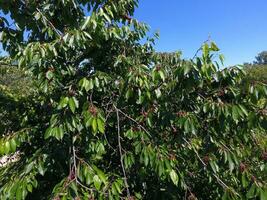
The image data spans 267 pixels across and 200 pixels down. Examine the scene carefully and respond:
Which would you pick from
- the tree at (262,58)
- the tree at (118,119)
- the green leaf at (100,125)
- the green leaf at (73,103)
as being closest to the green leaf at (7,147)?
the tree at (118,119)

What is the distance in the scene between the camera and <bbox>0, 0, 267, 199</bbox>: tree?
2809 millimetres

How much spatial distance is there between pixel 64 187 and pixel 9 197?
42 centimetres

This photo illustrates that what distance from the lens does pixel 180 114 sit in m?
2.94

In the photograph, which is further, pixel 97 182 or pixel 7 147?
pixel 7 147

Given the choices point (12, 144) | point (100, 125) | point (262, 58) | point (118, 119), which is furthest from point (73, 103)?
→ point (262, 58)

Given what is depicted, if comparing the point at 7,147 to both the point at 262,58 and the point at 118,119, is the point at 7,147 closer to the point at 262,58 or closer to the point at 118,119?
the point at 118,119

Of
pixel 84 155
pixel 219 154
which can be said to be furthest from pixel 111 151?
pixel 219 154

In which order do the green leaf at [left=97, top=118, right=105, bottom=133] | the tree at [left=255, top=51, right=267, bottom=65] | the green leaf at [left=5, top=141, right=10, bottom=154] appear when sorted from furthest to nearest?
the tree at [left=255, top=51, right=267, bottom=65]
the green leaf at [left=5, top=141, right=10, bottom=154]
the green leaf at [left=97, top=118, right=105, bottom=133]

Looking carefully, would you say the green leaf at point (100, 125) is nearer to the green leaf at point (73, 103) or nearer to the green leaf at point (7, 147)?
the green leaf at point (73, 103)

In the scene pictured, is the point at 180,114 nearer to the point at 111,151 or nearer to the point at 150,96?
the point at 150,96

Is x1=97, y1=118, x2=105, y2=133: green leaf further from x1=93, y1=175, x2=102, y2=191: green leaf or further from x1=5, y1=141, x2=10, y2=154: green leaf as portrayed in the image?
x1=5, y1=141, x2=10, y2=154: green leaf

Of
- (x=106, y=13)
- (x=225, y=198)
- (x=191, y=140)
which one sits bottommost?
(x=225, y=198)

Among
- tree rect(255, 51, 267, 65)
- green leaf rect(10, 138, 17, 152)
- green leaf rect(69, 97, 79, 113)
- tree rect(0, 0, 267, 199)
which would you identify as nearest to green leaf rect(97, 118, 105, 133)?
tree rect(0, 0, 267, 199)

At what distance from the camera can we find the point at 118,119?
3.12 m
